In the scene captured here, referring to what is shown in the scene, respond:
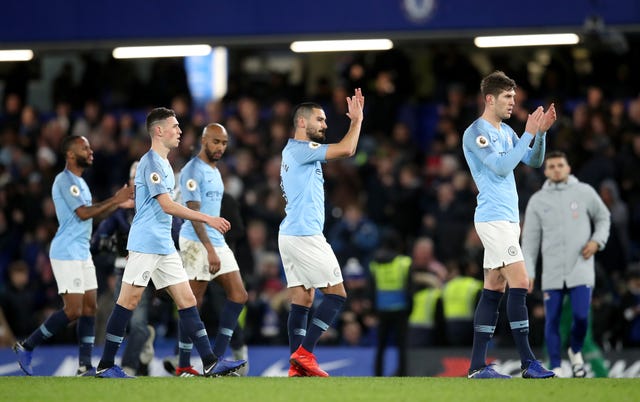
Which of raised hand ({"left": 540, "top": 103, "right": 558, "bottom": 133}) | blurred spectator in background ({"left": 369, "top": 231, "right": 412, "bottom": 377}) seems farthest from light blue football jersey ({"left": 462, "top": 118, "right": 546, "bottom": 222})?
blurred spectator in background ({"left": 369, "top": 231, "right": 412, "bottom": 377})

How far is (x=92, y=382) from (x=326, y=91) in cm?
1199

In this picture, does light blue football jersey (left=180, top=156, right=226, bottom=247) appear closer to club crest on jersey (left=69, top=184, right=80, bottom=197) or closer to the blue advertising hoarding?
club crest on jersey (left=69, top=184, right=80, bottom=197)

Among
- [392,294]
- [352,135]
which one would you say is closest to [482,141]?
[352,135]

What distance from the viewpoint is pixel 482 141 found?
991 centimetres

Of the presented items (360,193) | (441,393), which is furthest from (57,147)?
(441,393)

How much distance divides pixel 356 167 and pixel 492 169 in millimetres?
9902

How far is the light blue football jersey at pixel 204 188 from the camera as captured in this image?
37.5 ft

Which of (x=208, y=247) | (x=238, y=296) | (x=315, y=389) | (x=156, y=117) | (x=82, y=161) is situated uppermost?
(x=156, y=117)

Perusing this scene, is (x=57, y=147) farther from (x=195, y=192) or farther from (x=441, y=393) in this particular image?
(x=441, y=393)

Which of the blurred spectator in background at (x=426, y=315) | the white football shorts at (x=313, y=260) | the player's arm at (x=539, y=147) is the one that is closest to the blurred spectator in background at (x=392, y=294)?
the blurred spectator in background at (x=426, y=315)

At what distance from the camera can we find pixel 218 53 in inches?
1092

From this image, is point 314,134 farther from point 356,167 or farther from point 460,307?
point 356,167

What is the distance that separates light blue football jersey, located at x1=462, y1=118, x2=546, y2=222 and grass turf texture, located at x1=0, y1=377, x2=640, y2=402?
4.35 feet

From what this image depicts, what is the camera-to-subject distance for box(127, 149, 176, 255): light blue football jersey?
32.9 feet
